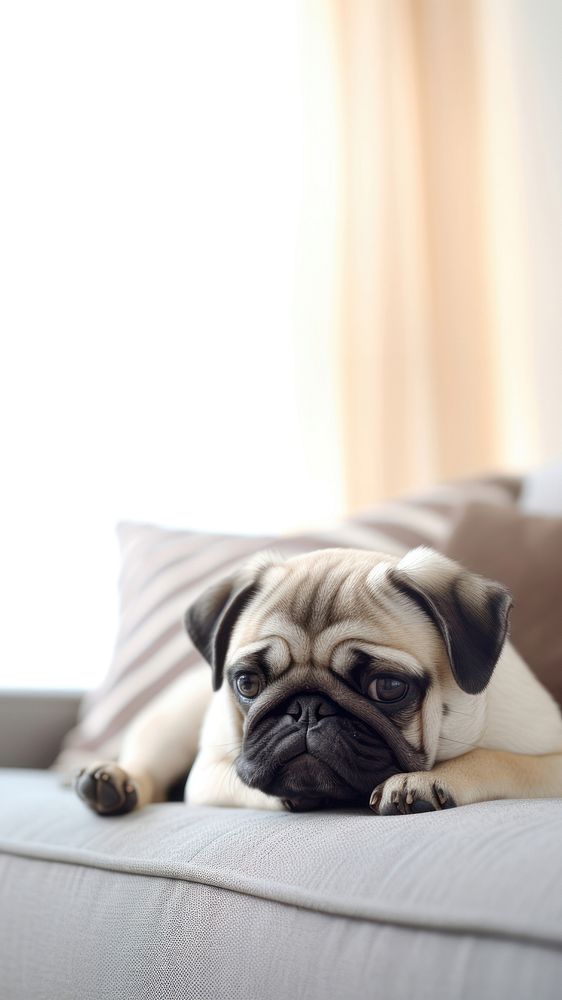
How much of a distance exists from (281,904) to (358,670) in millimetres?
298

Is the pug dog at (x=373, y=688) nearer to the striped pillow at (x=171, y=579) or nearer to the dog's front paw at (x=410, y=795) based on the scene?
the dog's front paw at (x=410, y=795)

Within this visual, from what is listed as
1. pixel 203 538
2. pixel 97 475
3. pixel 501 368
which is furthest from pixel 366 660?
pixel 501 368

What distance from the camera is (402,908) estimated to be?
812mm

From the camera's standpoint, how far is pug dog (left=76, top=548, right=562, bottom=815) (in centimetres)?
113

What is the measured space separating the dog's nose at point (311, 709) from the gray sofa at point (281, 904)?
108 mm

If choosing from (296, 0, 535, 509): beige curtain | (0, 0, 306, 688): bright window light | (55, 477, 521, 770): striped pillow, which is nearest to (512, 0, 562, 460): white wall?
(296, 0, 535, 509): beige curtain

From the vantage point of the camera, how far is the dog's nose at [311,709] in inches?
45.2

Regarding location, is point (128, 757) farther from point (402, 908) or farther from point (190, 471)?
point (190, 471)

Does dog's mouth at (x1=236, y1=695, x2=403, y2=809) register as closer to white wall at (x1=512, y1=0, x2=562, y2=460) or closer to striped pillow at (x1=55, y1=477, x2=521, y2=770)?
striped pillow at (x1=55, y1=477, x2=521, y2=770)

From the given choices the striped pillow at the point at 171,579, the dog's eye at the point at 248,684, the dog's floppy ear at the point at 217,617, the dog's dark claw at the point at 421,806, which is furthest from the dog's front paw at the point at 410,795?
the striped pillow at the point at 171,579

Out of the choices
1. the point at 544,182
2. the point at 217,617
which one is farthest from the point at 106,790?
the point at 544,182

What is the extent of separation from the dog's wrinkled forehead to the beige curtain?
7.62ft

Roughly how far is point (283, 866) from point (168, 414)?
2557 millimetres

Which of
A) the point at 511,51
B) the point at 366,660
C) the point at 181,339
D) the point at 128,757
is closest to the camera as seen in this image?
the point at 366,660
